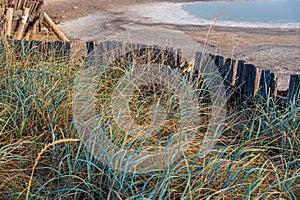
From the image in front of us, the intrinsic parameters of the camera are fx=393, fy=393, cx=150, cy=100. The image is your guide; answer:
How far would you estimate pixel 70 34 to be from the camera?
771 cm

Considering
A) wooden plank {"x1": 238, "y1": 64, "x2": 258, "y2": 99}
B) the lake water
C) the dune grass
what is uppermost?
the lake water

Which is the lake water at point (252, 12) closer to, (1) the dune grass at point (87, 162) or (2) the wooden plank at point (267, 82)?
(2) the wooden plank at point (267, 82)

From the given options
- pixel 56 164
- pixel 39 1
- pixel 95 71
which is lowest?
pixel 56 164

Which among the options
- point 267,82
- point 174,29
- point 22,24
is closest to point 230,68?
point 267,82

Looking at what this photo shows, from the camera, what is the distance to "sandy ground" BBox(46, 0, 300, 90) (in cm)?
602

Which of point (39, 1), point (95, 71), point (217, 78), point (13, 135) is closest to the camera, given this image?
point (13, 135)

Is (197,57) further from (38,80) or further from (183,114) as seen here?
(38,80)

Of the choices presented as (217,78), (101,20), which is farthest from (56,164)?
(101,20)

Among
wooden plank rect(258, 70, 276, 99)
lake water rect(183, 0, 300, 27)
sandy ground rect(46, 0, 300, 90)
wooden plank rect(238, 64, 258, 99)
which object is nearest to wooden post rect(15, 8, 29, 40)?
sandy ground rect(46, 0, 300, 90)

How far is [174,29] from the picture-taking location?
8477mm

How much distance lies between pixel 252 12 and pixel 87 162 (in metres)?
11.2

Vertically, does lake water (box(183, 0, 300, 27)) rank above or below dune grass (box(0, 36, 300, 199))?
above

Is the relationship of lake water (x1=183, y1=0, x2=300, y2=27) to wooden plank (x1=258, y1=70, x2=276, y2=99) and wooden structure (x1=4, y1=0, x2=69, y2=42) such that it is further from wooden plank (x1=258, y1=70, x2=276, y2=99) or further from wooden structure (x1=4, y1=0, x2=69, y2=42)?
wooden plank (x1=258, y1=70, x2=276, y2=99)

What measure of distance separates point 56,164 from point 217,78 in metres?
1.60
